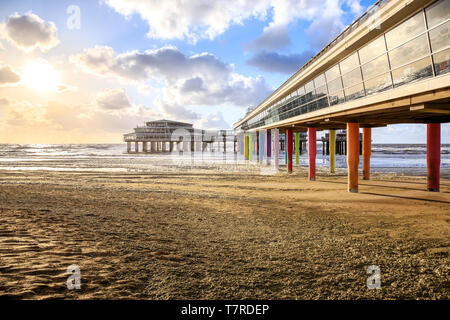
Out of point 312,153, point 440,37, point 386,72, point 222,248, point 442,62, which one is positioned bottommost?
point 222,248

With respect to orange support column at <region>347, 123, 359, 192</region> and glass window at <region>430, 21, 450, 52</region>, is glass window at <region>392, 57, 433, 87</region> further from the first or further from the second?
orange support column at <region>347, 123, 359, 192</region>

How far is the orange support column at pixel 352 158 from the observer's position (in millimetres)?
12320

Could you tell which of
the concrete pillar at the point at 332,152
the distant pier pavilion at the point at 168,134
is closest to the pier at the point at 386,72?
the concrete pillar at the point at 332,152

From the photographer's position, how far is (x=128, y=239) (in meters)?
5.54

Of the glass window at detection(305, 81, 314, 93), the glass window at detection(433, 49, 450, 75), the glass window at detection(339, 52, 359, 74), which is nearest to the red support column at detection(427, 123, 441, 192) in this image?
the glass window at detection(339, 52, 359, 74)

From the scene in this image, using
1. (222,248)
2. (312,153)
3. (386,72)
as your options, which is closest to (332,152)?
(312,153)

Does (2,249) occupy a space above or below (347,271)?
above

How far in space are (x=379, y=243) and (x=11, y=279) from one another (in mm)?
6612

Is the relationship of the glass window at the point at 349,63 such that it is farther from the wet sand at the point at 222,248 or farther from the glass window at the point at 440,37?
the wet sand at the point at 222,248

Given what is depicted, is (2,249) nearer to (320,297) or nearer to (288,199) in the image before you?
(320,297)

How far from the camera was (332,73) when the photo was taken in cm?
1238

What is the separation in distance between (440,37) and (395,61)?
1.69 meters

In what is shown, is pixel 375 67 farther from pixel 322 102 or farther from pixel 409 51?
pixel 322 102
